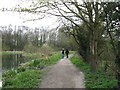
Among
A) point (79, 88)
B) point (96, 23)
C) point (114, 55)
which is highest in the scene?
point (96, 23)

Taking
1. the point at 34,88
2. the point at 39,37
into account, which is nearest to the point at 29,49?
the point at 39,37

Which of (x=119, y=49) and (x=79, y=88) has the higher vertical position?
(x=119, y=49)

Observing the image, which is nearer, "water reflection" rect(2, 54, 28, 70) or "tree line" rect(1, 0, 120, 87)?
"tree line" rect(1, 0, 120, 87)

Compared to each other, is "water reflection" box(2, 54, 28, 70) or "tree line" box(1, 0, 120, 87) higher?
"tree line" box(1, 0, 120, 87)

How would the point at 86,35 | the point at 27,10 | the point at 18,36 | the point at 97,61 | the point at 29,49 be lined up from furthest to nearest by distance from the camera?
the point at 18,36
the point at 29,49
the point at 86,35
the point at 97,61
the point at 27,10

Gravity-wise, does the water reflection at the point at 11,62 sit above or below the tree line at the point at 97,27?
below

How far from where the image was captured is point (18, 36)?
217 feet

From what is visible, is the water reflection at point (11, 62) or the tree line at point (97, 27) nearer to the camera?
the tree line at point (97, 27)

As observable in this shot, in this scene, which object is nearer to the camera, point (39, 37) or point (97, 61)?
point (97, 61)

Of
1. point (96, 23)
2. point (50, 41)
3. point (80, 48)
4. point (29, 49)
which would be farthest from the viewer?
point (50, 41)

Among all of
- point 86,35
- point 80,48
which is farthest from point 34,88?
point 80,48

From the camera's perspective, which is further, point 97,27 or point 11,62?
point 11,62

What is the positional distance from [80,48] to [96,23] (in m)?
9.15

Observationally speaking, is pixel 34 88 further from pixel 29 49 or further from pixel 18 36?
pixel 18 36
